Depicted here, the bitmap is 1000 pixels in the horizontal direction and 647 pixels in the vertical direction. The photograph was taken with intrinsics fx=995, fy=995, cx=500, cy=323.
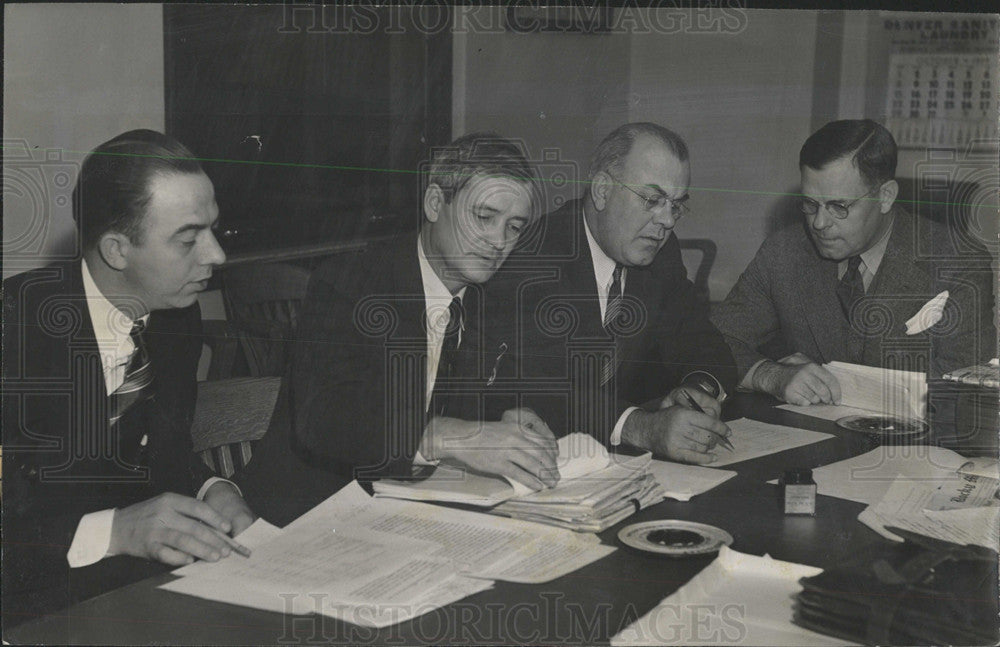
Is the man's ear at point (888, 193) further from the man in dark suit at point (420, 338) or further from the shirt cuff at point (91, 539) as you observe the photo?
the shirt cuff at point (91, 539)

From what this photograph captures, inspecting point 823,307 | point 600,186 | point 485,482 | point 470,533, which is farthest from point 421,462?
point 823,307

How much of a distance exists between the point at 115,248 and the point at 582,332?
898 mm

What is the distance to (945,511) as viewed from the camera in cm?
184

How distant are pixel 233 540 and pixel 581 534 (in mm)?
→ 610

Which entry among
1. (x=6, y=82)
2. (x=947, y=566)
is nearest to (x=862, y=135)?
(x=947, y=566)

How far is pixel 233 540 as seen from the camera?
1.74m

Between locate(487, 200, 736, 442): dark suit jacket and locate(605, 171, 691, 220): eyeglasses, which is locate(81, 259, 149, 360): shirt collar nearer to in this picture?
locate(487, 200, 736, 442): dark suit jacket

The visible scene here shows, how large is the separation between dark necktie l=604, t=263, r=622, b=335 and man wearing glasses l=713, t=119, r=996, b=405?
0.65 feet

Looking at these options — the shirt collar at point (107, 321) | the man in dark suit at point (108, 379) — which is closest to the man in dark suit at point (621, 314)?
the man in dark suit at point (108, 379)

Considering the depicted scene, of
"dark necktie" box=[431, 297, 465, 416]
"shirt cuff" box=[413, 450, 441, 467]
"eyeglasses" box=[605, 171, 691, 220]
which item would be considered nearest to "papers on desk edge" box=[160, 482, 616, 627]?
"shirt cuff" box=[413, 450, 441, 467]

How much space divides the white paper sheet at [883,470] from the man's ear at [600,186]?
649 millimetres

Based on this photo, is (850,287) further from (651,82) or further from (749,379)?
(651,82)

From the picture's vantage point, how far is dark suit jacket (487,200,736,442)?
1.90m

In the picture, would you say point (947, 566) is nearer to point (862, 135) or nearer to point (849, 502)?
point (849, 502)
